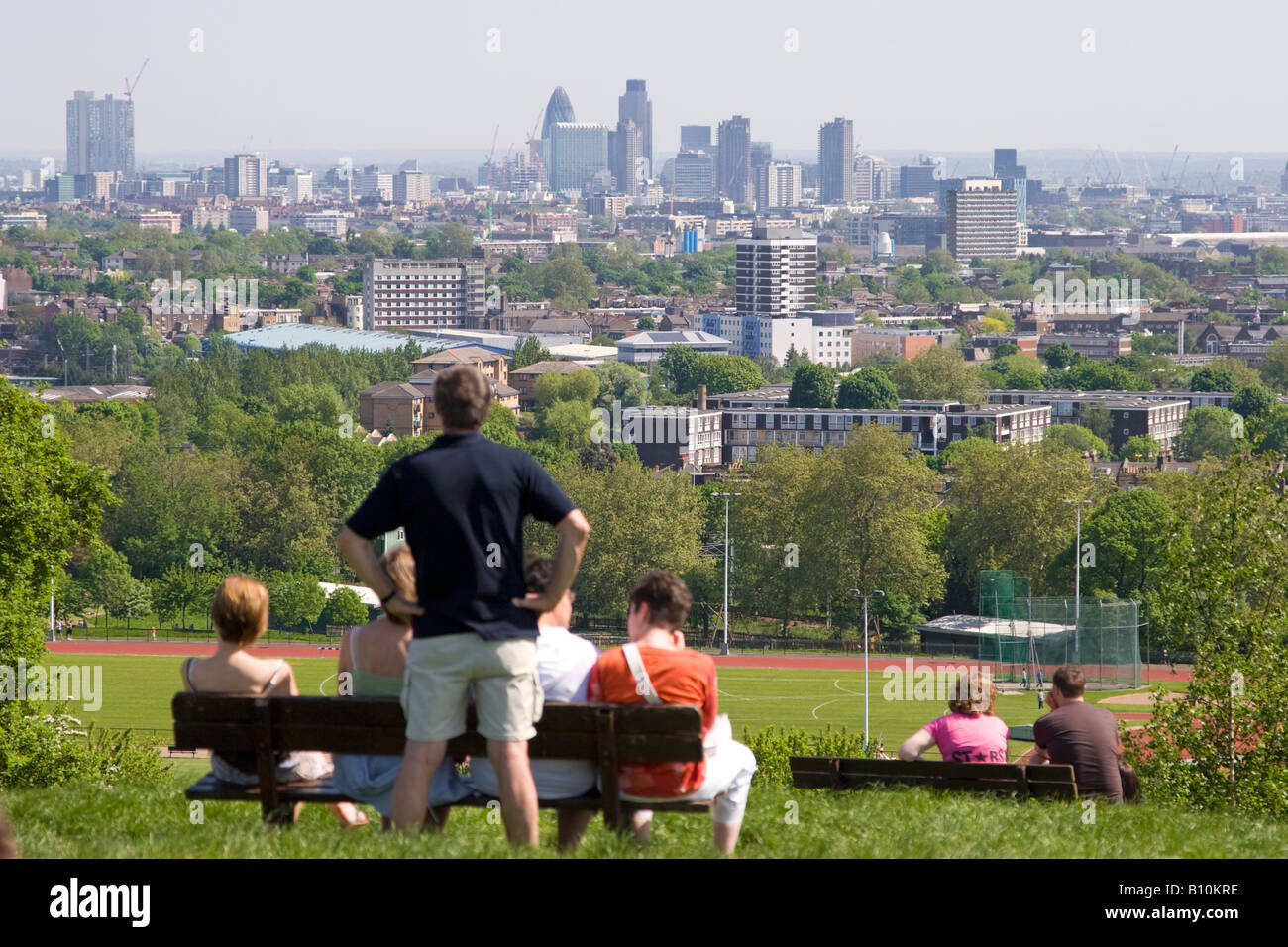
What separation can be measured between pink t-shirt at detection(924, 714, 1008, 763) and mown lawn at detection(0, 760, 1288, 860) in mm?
522

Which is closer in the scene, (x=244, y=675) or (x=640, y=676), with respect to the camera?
(x=640, y=676)

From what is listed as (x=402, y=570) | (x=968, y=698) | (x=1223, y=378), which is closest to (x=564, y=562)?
(x=402, y=570)

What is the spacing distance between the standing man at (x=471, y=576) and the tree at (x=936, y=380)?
102734mm

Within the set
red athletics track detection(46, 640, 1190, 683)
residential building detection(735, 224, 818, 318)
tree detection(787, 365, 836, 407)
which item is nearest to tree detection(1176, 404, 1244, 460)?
tree detection(787, 365, 836, 407)

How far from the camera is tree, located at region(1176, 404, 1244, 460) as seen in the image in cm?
8938

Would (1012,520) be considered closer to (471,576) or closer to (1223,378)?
(471,576)

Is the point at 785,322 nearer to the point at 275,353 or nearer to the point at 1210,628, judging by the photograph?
the point at 275,353

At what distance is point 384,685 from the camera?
7961 millimetres

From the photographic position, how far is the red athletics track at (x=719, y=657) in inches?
1825

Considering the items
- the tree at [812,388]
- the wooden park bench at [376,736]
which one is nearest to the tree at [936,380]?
the tree at [812,388]

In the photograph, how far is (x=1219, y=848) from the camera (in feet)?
26.2

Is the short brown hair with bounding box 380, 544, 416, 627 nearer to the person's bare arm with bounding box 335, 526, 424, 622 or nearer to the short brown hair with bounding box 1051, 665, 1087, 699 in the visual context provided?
the person's bare arm with bounding box 335, 526, 424, 622

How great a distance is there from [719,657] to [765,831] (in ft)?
133

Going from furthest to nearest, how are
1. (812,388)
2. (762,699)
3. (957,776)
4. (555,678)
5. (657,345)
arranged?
(657,345) → (812,388) → (762,699) → (957,776) → (555,678)
